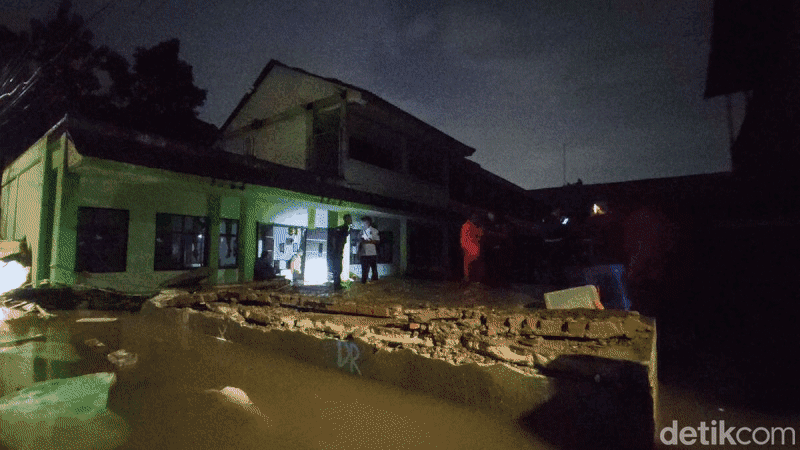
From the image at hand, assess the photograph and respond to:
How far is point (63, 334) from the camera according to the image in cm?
545

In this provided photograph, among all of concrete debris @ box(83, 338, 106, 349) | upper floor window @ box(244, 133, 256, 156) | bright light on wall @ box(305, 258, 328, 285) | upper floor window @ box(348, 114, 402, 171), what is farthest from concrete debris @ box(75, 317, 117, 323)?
upper floor window @ box(244, 133, 256, 156)

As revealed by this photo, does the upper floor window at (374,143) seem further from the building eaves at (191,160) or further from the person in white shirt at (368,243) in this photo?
the person in white shirt at (368,243)

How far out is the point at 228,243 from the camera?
35.7 ft

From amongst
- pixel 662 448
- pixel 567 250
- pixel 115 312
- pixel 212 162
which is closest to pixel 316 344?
pixel 662 448

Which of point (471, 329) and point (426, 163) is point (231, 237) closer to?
point (471, 329)

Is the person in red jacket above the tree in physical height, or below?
below

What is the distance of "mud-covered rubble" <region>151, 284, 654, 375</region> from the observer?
2990mm

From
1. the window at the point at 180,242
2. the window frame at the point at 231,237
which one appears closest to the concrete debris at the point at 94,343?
the window at the point at 180,242

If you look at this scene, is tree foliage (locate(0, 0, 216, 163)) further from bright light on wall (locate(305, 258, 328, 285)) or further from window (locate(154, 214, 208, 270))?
bright light on wall (locate(305, 258, 328, 285))

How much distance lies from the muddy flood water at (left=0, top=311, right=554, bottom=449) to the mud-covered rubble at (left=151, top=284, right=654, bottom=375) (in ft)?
1.41

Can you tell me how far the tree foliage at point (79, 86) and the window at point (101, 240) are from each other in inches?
367

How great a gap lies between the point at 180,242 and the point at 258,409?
27.2ft

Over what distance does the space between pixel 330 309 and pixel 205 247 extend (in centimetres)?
706

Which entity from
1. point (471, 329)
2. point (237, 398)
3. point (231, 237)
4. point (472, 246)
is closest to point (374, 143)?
point (231, 237)
